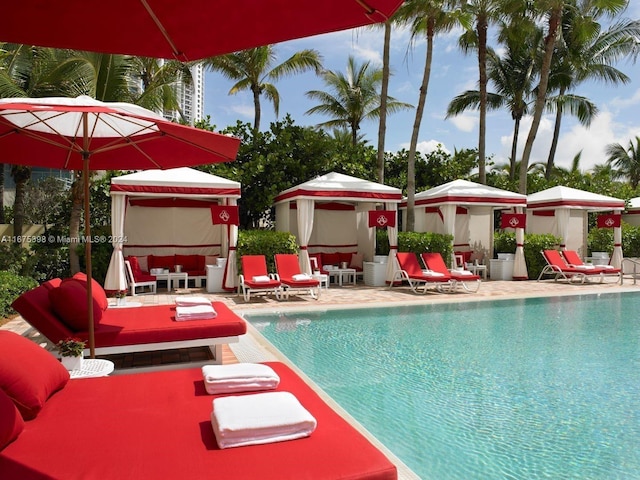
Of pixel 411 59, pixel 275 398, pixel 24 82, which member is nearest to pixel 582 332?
pixel 275 398

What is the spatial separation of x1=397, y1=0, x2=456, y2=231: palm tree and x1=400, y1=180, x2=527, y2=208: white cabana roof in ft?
2.83

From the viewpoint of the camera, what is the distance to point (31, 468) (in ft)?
7.21

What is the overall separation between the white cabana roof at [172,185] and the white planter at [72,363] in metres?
7.46

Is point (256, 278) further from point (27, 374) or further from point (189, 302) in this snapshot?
point (27, 374)

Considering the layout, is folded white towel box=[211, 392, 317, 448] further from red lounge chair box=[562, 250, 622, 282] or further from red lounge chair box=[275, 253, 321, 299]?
red lounge chair box=[562, 250, 622, 282]

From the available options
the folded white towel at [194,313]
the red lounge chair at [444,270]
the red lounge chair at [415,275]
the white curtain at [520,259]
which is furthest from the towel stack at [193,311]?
the white curtain at [520,259]

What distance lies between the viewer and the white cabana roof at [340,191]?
513 inches

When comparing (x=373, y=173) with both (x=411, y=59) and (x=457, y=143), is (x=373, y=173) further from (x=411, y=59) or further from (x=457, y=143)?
(x=457, y=143)

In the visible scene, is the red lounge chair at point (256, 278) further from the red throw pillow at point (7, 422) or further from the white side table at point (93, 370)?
the red throw pillow at point (7, 422)

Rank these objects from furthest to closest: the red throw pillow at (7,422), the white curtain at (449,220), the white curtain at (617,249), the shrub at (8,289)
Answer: the white curtain at (617,249) < the white curtain at (449,220) < the shrub at (8,289) < the red throw pillow at (7,422)

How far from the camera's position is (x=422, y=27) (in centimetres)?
1583

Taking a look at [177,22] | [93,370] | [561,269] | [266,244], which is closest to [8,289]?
[93,370]

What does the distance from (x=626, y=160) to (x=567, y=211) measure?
29.5 m

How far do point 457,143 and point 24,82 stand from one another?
17.3m
